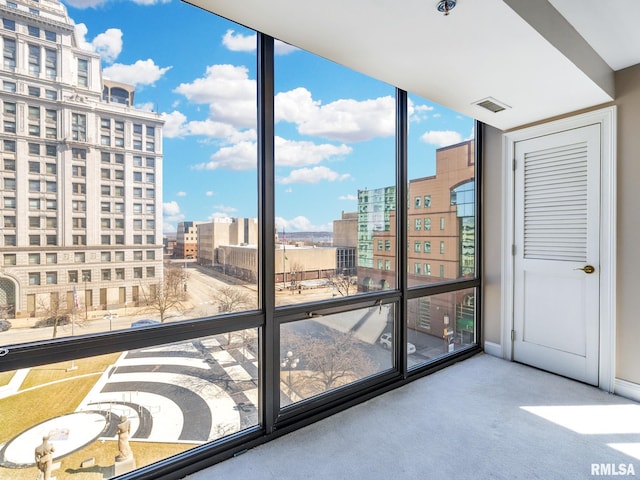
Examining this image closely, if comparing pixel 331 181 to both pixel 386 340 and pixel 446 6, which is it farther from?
pixel 386 340

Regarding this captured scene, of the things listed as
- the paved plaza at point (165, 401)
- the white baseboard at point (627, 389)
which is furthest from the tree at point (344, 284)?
the white baseboard at point (627, 389)

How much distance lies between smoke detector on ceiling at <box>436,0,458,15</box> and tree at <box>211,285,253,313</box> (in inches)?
70.7

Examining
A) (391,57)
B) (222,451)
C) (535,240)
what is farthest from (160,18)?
(535,240)

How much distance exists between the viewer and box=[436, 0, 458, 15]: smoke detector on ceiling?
147 centimetres

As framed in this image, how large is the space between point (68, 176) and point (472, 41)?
214 centimetres

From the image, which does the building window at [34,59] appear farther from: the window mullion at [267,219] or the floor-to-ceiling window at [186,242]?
the window mullion at [267,219]

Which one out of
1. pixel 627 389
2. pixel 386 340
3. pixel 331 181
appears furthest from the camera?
pixel 386 340

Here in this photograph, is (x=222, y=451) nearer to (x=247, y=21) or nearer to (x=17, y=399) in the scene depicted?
(x=17, y=399)

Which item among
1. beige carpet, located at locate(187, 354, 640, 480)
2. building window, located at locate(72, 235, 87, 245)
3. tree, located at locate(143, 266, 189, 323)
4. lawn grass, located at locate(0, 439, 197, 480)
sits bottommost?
beige carpet, located at locate(187, 354, 640, 480)

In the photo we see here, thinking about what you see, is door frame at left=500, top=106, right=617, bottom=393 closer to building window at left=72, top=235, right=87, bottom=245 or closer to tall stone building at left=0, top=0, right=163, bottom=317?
tall stone building at left=0, top=0, right=163, bottom=317

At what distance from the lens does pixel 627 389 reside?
2568 mm

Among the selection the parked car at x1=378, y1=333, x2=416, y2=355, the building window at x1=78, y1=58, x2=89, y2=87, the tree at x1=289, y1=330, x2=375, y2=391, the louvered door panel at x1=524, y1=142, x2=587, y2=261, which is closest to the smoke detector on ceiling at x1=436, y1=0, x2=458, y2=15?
the building window at x1=78, y1=58, x2=89, y2=87

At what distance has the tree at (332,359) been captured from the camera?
7.40 feet

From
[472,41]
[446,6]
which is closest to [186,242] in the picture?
[446,6]
